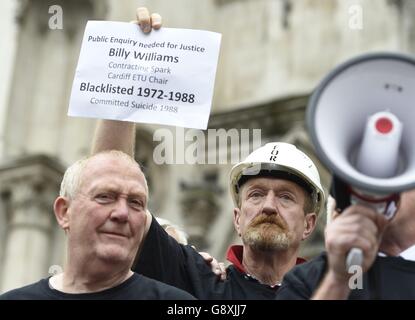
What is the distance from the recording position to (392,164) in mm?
2213

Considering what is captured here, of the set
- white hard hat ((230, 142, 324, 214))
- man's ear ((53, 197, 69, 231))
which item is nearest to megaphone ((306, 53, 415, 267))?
man's ear ((53, 197, 69, 231))

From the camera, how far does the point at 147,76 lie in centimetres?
314

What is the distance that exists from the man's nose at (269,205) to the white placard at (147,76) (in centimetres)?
44

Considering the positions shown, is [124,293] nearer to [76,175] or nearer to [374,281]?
[76,175]

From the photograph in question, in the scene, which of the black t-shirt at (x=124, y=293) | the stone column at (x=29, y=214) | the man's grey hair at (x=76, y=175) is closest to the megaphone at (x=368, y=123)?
the black t-shirt at (x=124, y=293)

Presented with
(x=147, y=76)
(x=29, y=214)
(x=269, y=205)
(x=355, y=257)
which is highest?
(x=29, y=214)

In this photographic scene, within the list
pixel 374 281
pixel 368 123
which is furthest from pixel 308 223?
pixel 368 123

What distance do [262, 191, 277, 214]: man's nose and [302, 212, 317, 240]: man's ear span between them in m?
0.17

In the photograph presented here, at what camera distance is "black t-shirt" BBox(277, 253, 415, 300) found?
244 centimetres

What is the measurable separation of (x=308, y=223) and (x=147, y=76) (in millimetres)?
820

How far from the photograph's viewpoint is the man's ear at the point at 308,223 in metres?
3.53

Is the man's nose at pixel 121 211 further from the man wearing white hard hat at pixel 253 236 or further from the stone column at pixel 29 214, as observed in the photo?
the stone column at pixel 29 214

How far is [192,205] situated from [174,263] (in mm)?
7932
